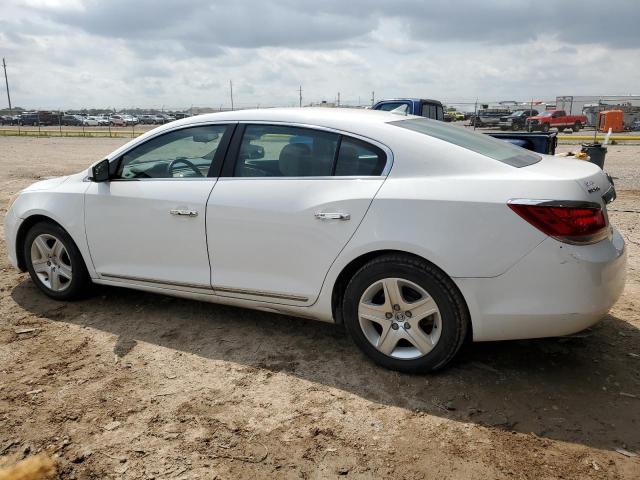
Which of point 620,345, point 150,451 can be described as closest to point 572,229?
point 620,345

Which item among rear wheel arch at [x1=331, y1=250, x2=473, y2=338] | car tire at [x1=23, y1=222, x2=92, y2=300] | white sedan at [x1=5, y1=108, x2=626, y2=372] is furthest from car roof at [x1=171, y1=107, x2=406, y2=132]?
car tire at [x1=23, y1=222, x2=92, y2=300]

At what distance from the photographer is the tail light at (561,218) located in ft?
9.46

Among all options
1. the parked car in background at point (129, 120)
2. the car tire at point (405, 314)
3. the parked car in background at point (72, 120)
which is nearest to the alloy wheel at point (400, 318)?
the car tire at point (405, 314)

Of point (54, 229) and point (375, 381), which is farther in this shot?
point (54, 229)

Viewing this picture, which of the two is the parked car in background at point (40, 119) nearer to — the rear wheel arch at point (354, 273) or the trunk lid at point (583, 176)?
the rear wheel arch at point (354, 273)

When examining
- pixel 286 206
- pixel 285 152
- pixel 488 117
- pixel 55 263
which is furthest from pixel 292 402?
pixel 488 117

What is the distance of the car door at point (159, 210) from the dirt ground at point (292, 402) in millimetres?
460

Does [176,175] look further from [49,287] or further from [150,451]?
[150,451]

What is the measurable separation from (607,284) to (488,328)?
66 centimetres

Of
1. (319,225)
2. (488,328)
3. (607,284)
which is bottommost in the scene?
(488,328)

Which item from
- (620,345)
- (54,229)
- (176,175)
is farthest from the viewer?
(54,229)

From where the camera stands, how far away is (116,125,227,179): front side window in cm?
398

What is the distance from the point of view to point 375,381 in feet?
11.0

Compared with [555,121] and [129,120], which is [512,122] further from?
[129,120]
